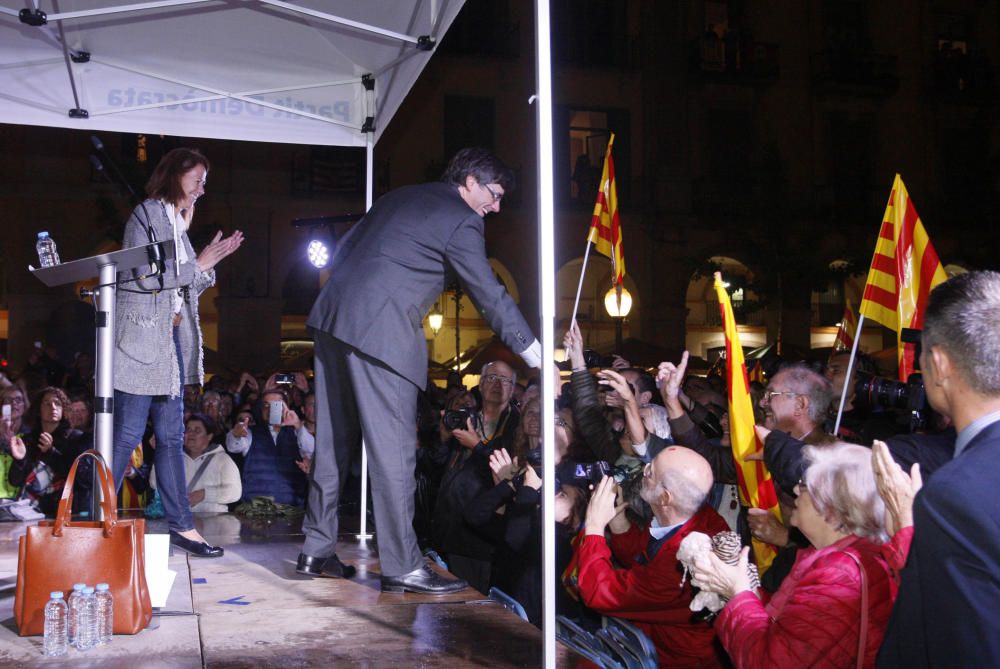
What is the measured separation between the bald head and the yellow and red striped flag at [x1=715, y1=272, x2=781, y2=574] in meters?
0.71

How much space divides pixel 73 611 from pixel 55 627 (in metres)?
0.06

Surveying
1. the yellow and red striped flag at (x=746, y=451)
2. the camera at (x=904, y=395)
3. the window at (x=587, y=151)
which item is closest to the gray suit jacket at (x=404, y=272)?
the yellow and red striped flag at (x=746, y=451)

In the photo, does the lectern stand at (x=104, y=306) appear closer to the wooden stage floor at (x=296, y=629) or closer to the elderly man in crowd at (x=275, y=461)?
the wooden stage floor at (x=296, y=629)

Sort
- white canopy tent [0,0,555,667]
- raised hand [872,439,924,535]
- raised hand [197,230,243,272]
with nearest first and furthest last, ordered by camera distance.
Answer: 1. raised hand [872,439,924,535]
2. raised hand [197,230,243,272]
3. white canopy tent [0,0,555,667]

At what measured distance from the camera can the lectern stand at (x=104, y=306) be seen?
365cm

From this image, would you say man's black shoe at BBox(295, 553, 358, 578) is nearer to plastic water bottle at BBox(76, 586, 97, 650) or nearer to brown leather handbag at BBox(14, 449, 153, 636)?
brown leather handbag at BBox(14, 449, 153, 636)

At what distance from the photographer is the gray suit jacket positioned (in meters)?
3.78

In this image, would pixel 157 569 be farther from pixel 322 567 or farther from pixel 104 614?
pixel 322 567

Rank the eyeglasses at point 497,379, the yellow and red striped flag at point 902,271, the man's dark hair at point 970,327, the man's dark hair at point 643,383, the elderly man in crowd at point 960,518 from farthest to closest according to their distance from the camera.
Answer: the eyeglasses at point 497,379
the man's dark hair at point 643,383
the yellow and red striped flag at point 902,271
the man's dark hair at point 970,327
the elderly man in crowd at point 960,518

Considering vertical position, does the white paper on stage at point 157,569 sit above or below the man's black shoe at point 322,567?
above

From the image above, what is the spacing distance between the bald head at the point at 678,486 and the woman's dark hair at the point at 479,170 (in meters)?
1.26

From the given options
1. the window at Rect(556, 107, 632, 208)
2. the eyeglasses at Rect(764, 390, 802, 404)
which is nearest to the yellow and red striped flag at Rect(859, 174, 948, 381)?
the eyeglasses at Rect(764, 390, 802, 404)

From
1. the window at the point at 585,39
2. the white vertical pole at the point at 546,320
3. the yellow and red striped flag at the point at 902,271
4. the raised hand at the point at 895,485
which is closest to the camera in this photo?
the raised hand at the point at 895,485

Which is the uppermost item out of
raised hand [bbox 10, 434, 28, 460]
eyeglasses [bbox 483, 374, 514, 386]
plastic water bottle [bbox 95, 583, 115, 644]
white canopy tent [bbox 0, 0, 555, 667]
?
white canopy tent [bbox 0, 0, 555, 667]
